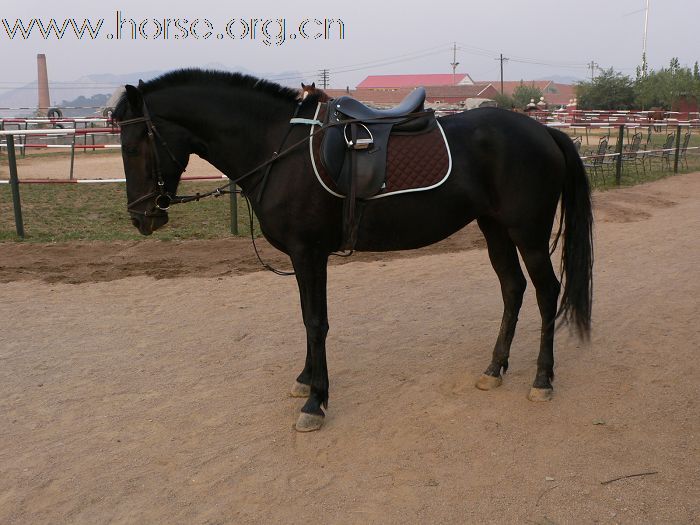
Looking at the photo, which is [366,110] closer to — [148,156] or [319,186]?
[319,186]

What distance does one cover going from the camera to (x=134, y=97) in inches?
138

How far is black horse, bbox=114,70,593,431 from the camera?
11.9 ft

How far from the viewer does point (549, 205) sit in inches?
159

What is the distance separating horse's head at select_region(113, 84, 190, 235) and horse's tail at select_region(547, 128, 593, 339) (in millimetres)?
2307

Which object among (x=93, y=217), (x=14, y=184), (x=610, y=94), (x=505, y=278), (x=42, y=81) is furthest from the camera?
(x=610, y=94)

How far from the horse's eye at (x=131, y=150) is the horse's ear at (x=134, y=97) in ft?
0.70

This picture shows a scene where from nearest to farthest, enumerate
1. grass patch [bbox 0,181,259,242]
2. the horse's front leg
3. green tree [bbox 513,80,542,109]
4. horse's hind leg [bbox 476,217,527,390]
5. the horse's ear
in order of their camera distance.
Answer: the horse's ear, the horse's front leg, horse's hind leg [bbox 476,217,527,390], grass patch [bbox 0,181,259,242], green tree [bbox 513,80,542,109]

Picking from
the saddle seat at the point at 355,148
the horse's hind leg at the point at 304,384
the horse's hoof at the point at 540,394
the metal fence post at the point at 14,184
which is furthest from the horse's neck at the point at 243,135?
the metal fence post at the point at 14,184

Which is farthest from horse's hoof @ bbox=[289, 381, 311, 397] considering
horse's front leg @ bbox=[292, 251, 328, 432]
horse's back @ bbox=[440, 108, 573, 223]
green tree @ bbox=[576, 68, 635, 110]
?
green tree @ bbox=[576, 68, 635, 110]

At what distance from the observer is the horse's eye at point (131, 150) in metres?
3.56

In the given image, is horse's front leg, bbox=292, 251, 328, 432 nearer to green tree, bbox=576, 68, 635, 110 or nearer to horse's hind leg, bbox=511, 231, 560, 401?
horse's hind leg, bbox=511, 231, 560, 401

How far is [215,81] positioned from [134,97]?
19.1 inches

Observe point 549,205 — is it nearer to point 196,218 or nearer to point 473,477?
point 473,477

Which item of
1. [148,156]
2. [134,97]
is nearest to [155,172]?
[148,156]
